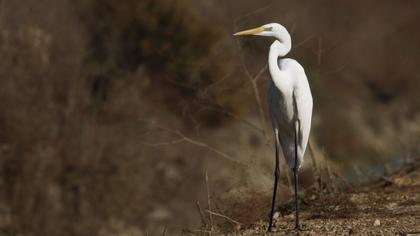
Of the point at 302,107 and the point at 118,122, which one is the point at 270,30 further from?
the point at 118,122

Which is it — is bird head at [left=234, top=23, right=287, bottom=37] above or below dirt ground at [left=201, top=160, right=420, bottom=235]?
above

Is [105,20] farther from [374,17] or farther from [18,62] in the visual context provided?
[374,17]

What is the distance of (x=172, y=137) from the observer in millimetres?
13953

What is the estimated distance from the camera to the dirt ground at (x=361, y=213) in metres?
6.34

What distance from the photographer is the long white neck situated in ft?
20.5

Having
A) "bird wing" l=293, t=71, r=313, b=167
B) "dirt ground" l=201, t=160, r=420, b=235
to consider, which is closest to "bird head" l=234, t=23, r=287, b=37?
"bird wing" l=293, t=71, r=313, b=167

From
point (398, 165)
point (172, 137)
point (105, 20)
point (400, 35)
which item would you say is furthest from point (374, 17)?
point (398, 165)

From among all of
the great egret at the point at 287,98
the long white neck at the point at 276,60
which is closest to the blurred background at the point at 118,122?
the great egret at the point at 287,98

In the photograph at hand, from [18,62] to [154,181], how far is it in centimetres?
280

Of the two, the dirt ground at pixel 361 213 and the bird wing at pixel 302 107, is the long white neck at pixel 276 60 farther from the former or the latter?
the dirt ground at pixel 361 213

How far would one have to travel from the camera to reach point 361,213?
702 centimetres

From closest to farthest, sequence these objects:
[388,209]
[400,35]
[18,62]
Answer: [388,209] < [18,62] < [400,35]

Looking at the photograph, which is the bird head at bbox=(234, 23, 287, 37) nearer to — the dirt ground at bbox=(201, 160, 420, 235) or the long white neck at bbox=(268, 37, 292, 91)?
the long white neck at bbox=(268, 37, 292, 91)

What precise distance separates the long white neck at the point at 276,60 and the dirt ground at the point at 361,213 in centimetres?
99
